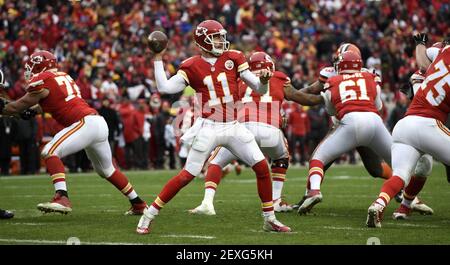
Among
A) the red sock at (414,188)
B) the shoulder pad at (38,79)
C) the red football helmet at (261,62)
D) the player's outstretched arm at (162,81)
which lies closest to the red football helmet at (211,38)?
the player's outstretched arm at (162,81)

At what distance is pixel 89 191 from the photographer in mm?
12867

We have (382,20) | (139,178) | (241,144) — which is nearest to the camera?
(241,144)

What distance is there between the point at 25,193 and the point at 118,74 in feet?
30.0

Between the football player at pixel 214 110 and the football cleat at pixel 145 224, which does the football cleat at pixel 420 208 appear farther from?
the football cleat at pixel 145 224

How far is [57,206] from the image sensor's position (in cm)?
833

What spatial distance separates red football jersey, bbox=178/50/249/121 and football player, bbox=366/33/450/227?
1545mm

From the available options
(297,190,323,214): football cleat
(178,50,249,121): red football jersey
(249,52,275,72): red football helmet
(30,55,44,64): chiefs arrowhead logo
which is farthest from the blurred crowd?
(178,50,249,121): red football jersey

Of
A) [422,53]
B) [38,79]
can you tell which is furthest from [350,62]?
[38,79]

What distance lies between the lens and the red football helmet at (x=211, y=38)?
7.80m

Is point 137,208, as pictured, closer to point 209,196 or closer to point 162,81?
point 209,196

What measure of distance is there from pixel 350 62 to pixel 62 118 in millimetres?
3129

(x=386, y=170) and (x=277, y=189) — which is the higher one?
(x=386, y=170)
